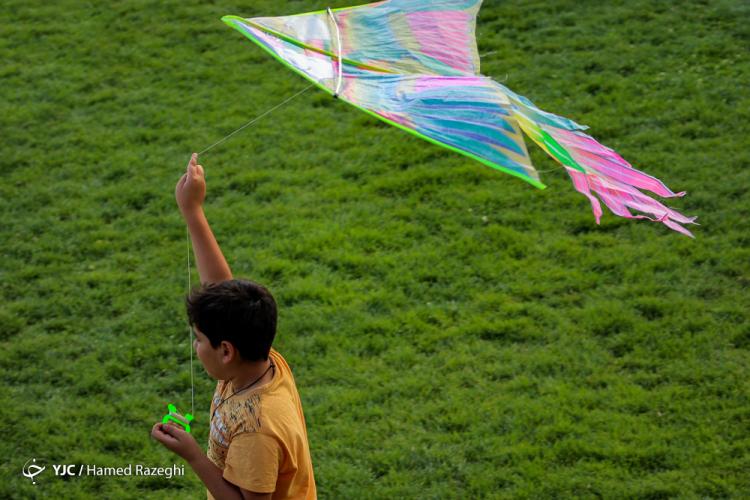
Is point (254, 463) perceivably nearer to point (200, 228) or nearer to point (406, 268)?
point (200, 228)

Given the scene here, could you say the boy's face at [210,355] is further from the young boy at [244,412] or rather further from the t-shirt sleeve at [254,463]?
the t-shirt sleeve at [254,463]

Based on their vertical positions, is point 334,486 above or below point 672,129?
below

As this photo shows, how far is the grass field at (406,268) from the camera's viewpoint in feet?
15.1

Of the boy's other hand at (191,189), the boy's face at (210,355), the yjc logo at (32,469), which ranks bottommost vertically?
the yjc logo at (32,469)

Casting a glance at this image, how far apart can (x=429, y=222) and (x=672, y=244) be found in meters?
1.70

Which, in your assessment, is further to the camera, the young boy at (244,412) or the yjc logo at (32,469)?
the yjc logo at (32,469)

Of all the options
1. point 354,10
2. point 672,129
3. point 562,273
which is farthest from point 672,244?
point 354,10

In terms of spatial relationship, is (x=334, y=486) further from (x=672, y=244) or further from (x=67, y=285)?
(x=672, y=244)

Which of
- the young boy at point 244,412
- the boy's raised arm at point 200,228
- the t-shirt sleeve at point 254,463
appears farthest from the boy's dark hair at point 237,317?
the boy's raised arm at point 200,228

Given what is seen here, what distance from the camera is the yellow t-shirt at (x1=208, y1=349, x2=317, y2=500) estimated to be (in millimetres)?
2398

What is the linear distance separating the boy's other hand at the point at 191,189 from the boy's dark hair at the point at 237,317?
0.51 m

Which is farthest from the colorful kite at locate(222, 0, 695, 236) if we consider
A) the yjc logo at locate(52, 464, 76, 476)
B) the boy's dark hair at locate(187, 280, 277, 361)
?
the yjc logo at locate(52, 464, 76, 476)

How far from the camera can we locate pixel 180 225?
21.9ft

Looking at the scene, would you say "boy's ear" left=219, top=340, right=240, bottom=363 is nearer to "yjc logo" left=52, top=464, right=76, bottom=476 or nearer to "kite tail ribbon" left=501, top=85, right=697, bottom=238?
"kite tail ribbon" left=501, top=85, right=697, bottom=238
